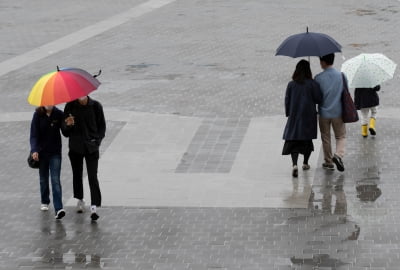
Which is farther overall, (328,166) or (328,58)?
(328,166)

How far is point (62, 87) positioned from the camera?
11.3 m

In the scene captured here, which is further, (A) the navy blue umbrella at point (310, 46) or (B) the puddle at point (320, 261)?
(A) the navy blue umbrella at point (310, 46)

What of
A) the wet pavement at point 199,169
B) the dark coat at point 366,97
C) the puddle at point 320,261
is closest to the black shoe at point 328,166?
the wet pavement at point 199,169

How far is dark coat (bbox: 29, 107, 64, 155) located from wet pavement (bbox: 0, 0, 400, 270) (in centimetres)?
85

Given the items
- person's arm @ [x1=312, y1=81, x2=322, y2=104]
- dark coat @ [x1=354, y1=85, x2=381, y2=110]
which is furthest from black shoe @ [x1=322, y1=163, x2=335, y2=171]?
dark coat @ [x1=354, y1=85, x2=381, y2=110]

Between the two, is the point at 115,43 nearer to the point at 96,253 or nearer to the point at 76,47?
the point at 76,47

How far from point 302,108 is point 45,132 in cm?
340

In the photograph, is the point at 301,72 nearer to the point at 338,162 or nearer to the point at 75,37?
the point at 338,162

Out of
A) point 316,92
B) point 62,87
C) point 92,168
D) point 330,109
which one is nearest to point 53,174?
point 92,168

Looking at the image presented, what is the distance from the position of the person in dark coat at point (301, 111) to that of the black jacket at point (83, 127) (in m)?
2.74

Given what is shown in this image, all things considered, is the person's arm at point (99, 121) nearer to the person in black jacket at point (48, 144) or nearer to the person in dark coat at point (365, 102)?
the person in black jacket at point (48, 144)

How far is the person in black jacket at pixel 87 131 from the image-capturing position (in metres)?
11.9

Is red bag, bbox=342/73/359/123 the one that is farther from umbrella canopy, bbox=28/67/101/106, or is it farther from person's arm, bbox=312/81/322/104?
umbrella canopy, bbox=28/67/101/106

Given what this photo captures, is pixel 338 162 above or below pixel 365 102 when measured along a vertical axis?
below
